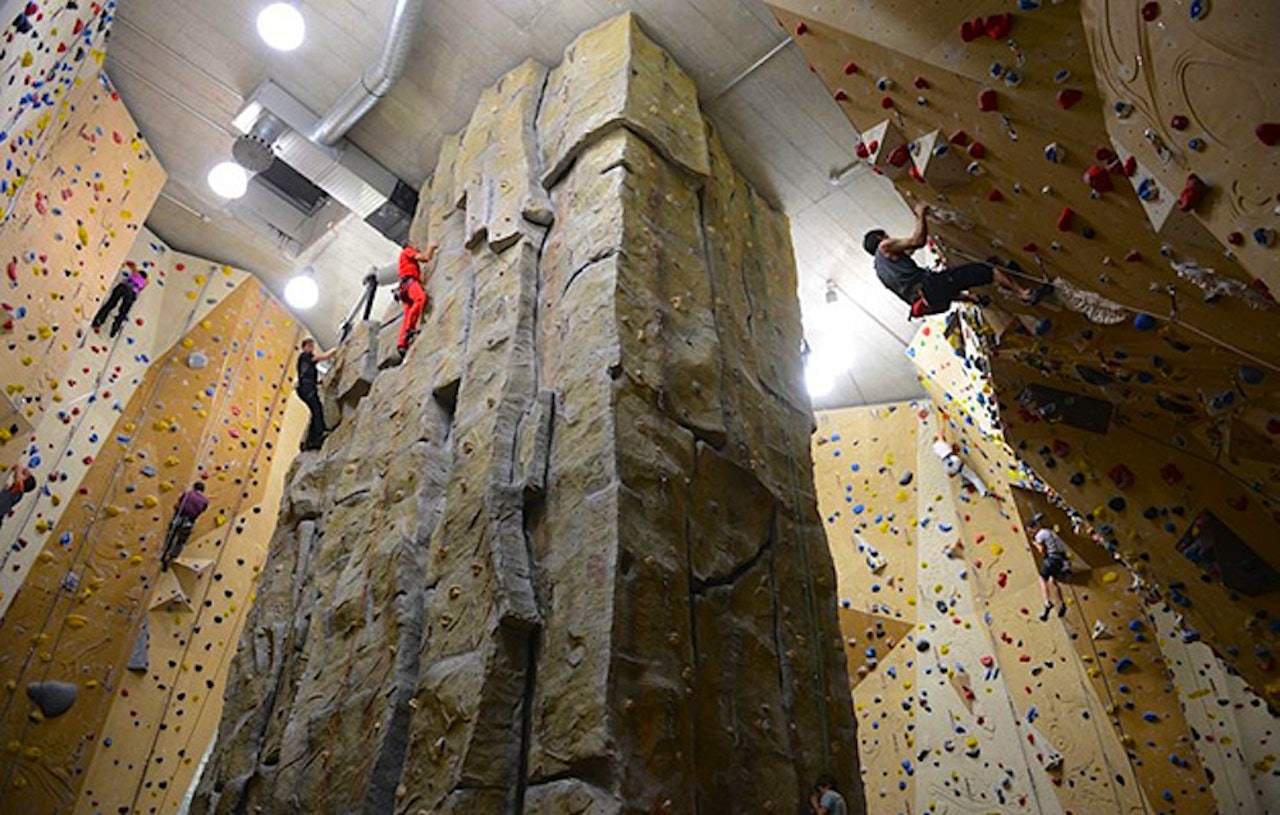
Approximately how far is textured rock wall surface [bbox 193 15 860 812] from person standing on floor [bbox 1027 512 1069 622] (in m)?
2.12

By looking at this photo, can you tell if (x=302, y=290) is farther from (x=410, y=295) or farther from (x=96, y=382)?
(x=410, y=295)

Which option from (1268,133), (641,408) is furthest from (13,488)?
(1268,133)

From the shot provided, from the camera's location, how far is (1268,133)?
7.19 ft

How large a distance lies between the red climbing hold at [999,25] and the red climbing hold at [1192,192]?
88 cm

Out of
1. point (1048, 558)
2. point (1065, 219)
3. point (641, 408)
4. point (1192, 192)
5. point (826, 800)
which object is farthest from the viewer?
point (1048, 558)

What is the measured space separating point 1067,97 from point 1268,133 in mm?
828

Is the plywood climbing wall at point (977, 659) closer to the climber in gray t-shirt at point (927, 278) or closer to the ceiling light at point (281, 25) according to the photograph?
the climber in gray t-shirt at point (927, 278)

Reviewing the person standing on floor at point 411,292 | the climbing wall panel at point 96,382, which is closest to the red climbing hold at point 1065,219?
the person standing on floor at point 411,292

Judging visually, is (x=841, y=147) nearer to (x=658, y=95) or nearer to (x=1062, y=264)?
(x=658, y=95)

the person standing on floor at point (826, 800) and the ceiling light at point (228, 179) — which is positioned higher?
the ceiling light at point (228, 179)

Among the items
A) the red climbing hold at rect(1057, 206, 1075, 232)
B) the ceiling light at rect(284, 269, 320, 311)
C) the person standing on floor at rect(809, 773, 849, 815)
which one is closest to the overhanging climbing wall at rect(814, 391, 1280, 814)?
the red climbing hold at rect(1057, 206, 1075, 232)

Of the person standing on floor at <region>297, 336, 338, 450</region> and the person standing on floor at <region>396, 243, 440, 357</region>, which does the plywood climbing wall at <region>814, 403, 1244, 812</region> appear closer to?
the person standing on floor at <region>396, 243, 440, 357</region>

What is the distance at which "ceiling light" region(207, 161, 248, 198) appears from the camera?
6.33 meters

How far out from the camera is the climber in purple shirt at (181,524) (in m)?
6.54
